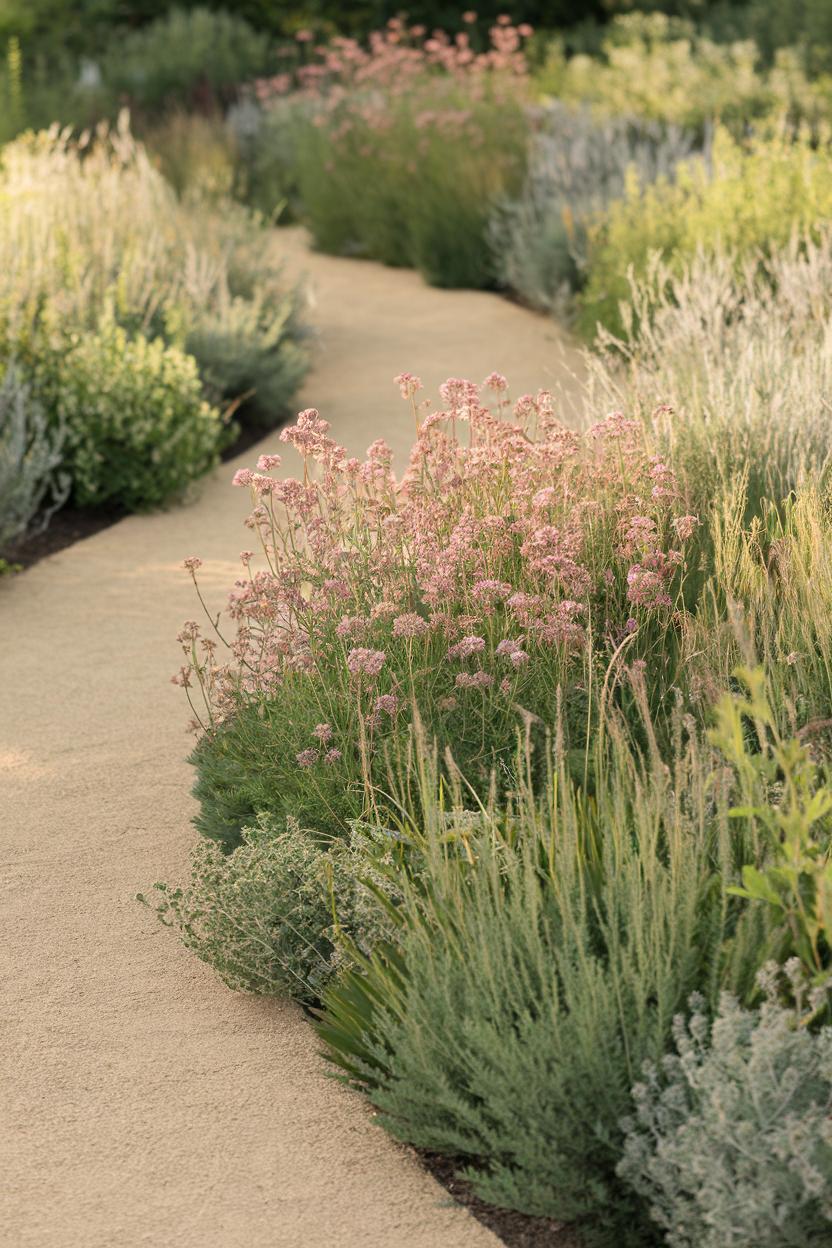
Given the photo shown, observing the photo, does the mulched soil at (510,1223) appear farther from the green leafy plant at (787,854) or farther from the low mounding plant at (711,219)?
the low mounding plant at (711,219)

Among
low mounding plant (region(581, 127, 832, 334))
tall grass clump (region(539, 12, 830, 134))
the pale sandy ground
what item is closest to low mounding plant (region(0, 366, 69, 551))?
the pale sandy ground

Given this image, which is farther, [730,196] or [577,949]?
[730,196]

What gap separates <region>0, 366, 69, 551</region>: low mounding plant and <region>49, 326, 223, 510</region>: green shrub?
0.12 meters

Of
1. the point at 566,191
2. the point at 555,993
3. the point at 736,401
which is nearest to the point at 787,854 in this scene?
the point at 555,993

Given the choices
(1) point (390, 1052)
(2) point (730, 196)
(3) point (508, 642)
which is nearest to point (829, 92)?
(2) point (730, 196)

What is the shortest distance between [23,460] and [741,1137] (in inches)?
216

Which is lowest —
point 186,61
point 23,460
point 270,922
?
point 23,460

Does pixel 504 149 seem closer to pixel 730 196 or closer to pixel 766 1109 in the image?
pixel 730 196

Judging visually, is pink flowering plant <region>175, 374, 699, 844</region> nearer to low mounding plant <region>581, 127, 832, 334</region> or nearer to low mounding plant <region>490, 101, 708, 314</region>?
low mounding plant <region>581, 127, 832, 334</region>

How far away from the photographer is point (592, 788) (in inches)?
145

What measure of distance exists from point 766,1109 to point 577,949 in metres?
0.41

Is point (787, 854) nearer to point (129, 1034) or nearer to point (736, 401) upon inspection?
point (129, 1034)

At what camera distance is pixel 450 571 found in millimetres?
3832

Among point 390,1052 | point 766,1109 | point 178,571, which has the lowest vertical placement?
point 178,571
